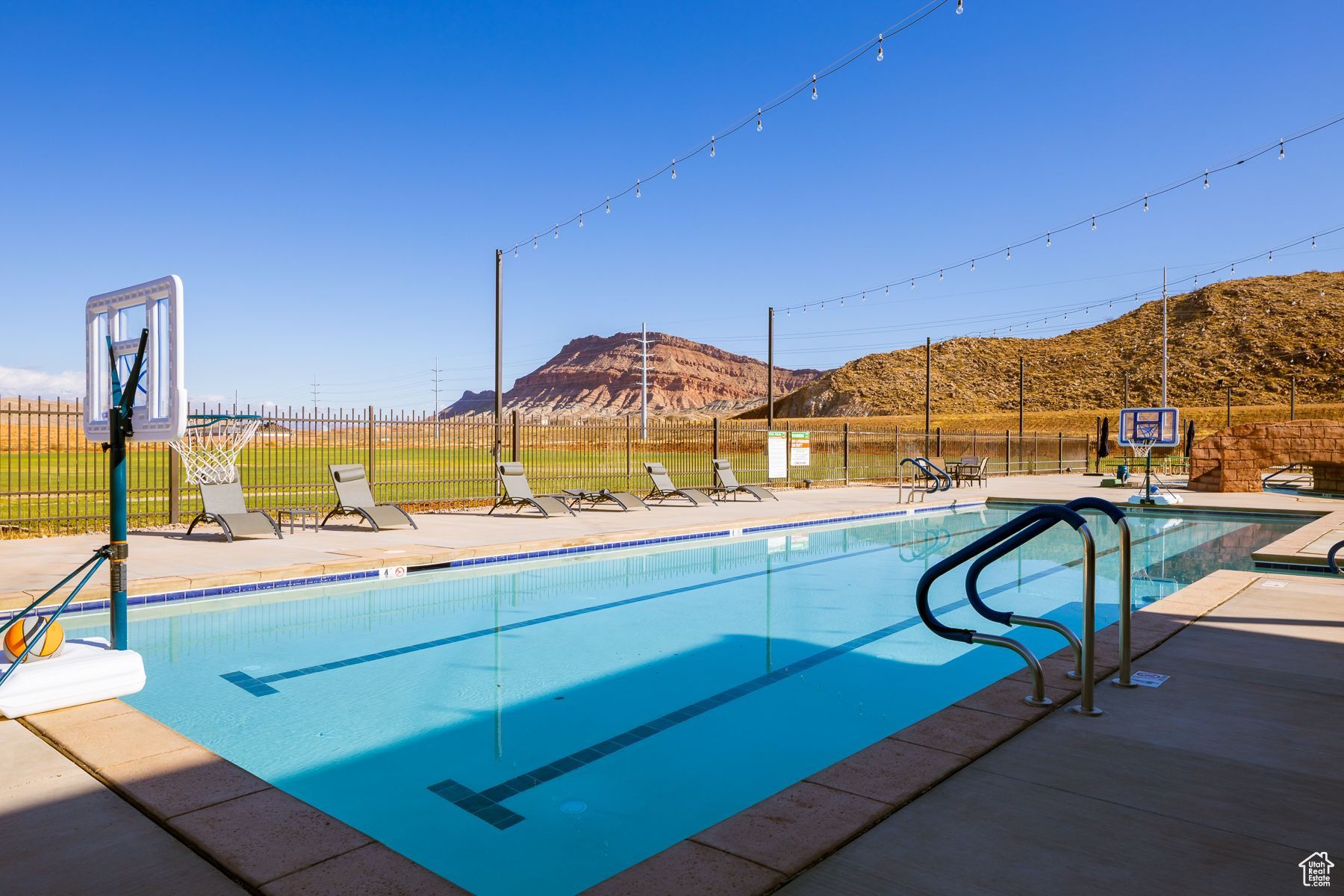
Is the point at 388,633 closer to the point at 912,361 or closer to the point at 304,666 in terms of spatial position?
the point at 304,666

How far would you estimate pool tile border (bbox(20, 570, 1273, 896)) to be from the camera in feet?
7.30

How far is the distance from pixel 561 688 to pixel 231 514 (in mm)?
6588

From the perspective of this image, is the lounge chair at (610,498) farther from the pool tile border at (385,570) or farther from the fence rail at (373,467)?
the pool tile border at (385,570)

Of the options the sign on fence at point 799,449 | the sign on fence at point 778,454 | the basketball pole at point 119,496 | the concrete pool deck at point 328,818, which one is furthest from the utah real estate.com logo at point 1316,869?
the sign on fence at point 799,449

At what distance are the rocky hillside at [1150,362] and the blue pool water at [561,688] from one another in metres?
66.5

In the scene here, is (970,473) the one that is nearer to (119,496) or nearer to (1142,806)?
(1142,806)

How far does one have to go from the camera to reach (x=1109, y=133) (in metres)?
18.4

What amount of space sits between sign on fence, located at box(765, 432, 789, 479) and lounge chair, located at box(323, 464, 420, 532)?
956cm

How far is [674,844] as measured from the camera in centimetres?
261

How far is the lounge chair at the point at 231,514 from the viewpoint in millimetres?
9484

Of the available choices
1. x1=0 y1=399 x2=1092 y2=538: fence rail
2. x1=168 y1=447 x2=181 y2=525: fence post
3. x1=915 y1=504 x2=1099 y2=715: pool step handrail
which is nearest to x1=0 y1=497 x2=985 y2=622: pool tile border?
x1=0 y1=399 x2=1092 y2=538: fence rail

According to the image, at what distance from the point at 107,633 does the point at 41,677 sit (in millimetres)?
2906

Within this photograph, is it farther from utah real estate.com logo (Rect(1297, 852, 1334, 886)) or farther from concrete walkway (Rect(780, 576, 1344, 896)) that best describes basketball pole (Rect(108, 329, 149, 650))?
utah real estate.com logo (Rect(1297, 852, 1334, 886))

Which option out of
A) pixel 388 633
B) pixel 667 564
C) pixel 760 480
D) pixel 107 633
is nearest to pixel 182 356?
pixel 388 633
